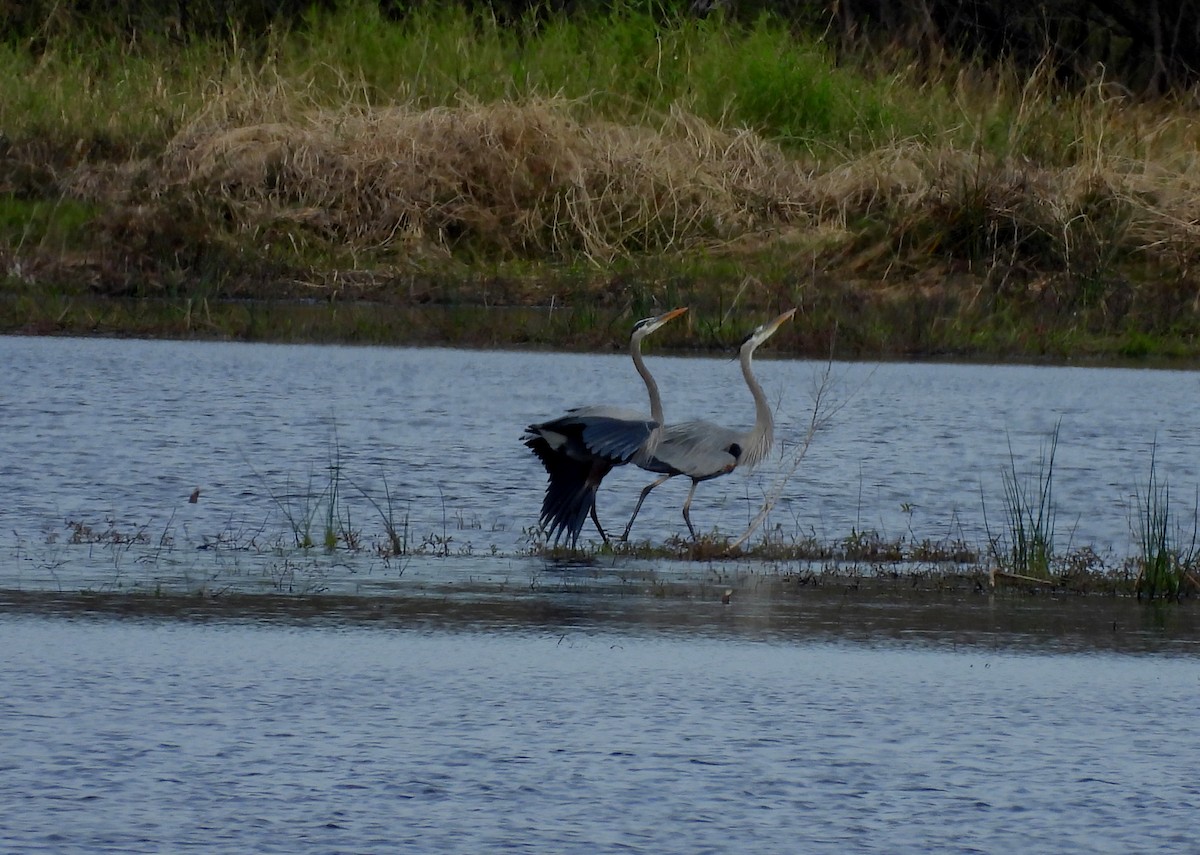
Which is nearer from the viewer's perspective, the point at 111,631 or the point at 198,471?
the point at 111,631

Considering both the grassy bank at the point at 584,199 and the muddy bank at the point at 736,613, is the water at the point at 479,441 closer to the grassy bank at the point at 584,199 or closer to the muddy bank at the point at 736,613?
the muddy bank at the point at 736,613

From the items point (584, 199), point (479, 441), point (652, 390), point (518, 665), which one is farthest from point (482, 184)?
point (518, 665)

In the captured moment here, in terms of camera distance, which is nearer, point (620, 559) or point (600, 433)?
point (600, 433)

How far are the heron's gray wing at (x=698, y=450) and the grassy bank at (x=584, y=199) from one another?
26.6ft

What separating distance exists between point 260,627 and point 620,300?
12062mm

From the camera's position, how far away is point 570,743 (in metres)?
6.15

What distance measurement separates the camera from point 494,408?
→ 14.5 meters

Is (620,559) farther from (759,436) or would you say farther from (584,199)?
(584,199)

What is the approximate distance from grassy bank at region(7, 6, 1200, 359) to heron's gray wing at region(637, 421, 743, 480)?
8123 mm

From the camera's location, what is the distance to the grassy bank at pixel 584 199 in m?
19.1

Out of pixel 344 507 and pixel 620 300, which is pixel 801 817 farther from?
pixel 620 300

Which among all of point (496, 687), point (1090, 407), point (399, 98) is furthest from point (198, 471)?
point (399, 98)

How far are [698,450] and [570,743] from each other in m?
3.86

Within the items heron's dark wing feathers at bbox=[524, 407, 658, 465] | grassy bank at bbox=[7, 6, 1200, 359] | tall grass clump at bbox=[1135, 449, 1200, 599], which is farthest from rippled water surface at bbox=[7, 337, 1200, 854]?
grassy bank at bbox=[7, 6, 1200, 359]
